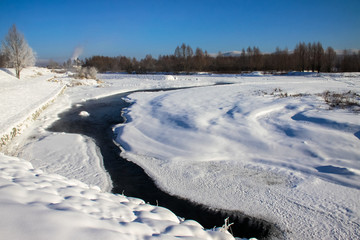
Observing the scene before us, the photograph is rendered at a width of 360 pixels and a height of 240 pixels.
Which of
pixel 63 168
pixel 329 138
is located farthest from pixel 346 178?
pixel 63 168

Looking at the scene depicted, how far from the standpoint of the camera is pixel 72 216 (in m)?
2.04

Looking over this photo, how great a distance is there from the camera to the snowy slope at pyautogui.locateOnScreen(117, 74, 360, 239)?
137 inches

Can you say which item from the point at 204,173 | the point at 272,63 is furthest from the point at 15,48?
the point at 272,63

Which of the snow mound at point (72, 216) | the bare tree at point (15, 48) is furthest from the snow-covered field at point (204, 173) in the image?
the bare tree at point (15, 48)

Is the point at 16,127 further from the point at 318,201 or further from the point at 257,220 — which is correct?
the point at 318,201

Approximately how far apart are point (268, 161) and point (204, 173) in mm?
1444

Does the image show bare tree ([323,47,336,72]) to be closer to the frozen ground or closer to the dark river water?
the dark river water

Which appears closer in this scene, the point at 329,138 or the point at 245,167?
the point at 245,167

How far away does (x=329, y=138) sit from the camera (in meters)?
5.60

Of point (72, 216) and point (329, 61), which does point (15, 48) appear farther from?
point (329, 61)

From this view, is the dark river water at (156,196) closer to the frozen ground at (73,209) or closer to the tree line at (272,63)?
the frozen ground at (73,209)

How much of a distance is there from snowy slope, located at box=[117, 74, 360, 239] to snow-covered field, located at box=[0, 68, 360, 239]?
2 cm

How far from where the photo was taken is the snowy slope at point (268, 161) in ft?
11.5

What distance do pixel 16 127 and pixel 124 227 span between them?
6.81 m
